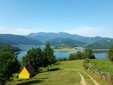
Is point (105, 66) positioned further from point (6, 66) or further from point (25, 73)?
point (25, 73)

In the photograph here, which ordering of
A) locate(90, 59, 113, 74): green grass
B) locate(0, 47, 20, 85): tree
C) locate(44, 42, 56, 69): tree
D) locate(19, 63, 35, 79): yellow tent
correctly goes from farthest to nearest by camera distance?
locate(44, 42, 56, 69): tree, locate(19, 63, 35, 79): yellow tent, locate(0, 47, 20, 85): tree, locate(90, 59, 113, 74): green grass

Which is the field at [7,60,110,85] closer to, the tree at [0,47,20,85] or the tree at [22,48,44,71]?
the tree at [0,47,20,85]

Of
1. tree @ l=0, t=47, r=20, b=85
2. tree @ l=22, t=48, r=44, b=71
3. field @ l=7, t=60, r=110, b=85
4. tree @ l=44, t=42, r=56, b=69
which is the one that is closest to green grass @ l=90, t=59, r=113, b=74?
field @ l=7, t=60, r=110, b=85

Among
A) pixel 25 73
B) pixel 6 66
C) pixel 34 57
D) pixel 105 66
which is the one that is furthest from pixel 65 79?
pixel 34 57

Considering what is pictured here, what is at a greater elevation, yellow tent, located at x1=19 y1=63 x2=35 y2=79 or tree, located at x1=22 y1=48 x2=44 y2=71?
tree, located at x1=22 y1=48 x2=44 y2=71

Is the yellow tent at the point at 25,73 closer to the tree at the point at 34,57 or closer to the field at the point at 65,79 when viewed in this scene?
the field at the point at 65,79

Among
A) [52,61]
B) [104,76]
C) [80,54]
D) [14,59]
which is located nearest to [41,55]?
[52,61]

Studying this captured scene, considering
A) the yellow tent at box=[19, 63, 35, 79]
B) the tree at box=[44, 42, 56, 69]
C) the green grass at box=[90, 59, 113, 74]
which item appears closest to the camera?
the green grass at box=[90, 59, 113, 74]

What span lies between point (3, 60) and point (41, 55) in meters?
34.4

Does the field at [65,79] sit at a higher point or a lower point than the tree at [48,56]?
lower

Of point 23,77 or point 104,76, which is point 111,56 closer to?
point 23,77

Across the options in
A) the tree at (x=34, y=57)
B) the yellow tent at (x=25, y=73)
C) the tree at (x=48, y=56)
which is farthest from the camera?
the tree at (x=48, y=56)

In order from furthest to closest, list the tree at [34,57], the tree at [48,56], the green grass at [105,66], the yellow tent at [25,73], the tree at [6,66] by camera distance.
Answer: the tree at [48,56]
the tree at [34,57]
the yellow tent at [25,73]
the tree at [6,66]
the green grass at [105,66]

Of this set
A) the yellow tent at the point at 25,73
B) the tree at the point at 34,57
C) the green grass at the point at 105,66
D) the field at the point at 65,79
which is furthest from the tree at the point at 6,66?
the tree at the point at 34,57
